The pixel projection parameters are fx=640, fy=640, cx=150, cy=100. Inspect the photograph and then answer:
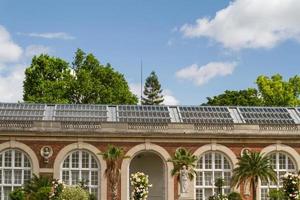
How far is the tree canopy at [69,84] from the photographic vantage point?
238 ft

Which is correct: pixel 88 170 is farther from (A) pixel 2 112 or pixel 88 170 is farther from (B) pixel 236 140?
(B) pixel 236 140

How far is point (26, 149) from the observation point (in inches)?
2052

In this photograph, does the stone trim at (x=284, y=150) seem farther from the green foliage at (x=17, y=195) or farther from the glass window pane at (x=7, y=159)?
the glass window pane at (x=7, y=159)

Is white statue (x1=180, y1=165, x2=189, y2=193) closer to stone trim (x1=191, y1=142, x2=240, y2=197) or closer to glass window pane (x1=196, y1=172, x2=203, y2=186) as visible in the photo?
stone trim (x1=191, y1=142, x2=240, y2=197)

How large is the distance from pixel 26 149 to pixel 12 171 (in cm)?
213

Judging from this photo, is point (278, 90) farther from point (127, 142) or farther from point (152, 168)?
point (127, 142)

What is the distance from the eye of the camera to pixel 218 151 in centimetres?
5403

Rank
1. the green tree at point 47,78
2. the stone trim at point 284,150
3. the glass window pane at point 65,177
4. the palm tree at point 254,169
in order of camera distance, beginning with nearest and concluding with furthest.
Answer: the palm tree at point 254,169 → the glass window pane at point 65,177 → the stone trim at point 284,150 → the green tree at point 47,78

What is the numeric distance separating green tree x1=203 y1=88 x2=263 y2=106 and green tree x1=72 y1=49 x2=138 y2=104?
1133 centimetres

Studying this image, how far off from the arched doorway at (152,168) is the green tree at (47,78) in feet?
53.1

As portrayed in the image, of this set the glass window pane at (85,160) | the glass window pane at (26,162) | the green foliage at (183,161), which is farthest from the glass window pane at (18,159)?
the green foliage at (183,161)

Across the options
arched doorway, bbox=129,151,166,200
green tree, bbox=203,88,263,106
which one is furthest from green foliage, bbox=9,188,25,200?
green tree, bbox=203,88,263,106

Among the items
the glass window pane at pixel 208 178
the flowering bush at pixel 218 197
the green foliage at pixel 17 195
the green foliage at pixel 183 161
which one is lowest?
the flowering bush at pixel 218 197

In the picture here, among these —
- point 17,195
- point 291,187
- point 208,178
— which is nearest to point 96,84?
point 208,178
